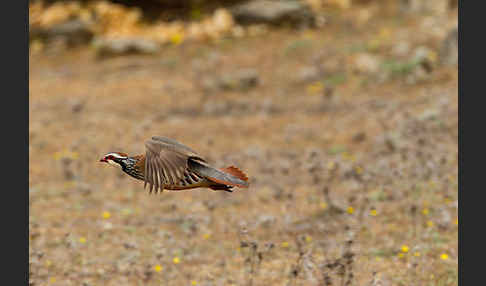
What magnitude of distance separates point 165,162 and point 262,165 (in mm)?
5669

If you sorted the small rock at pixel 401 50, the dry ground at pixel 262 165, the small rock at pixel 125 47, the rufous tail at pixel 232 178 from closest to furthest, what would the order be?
the rufous tail at pixel 232 178 → the dry ground at pixel 262 165 → the small rock at pixel 401 50 → the small rock at pixel 125 47

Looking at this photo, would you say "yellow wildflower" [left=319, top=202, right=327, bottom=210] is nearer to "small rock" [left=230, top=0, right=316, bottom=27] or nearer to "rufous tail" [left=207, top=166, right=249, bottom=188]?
"rufous tail" [left=207, top=166, right=249, bottom=188]

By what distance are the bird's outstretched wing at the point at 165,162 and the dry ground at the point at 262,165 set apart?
193 cm

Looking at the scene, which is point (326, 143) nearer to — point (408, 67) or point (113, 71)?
point (408, 67)

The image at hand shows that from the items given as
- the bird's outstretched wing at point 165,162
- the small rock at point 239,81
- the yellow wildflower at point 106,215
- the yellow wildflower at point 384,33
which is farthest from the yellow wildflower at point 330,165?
Answer: the yellow wildflower at point 384,33

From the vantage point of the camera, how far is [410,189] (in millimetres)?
6926

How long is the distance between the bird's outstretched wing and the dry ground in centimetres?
193

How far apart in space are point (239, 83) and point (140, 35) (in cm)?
420

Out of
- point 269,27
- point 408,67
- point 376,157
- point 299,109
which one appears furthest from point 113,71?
point 376,157

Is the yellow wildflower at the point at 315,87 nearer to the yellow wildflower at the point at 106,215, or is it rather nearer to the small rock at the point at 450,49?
the small rock at the point at 450,49

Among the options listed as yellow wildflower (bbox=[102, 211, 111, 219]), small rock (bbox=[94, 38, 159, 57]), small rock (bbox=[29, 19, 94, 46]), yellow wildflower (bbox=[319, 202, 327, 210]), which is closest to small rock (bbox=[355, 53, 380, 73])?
small rock (bbox=[94, 38, 159, 57])

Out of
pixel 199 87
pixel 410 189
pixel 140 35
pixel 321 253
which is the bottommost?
pixel 321 253

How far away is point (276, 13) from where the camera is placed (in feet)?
47.6

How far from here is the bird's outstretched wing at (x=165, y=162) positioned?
258 cm
